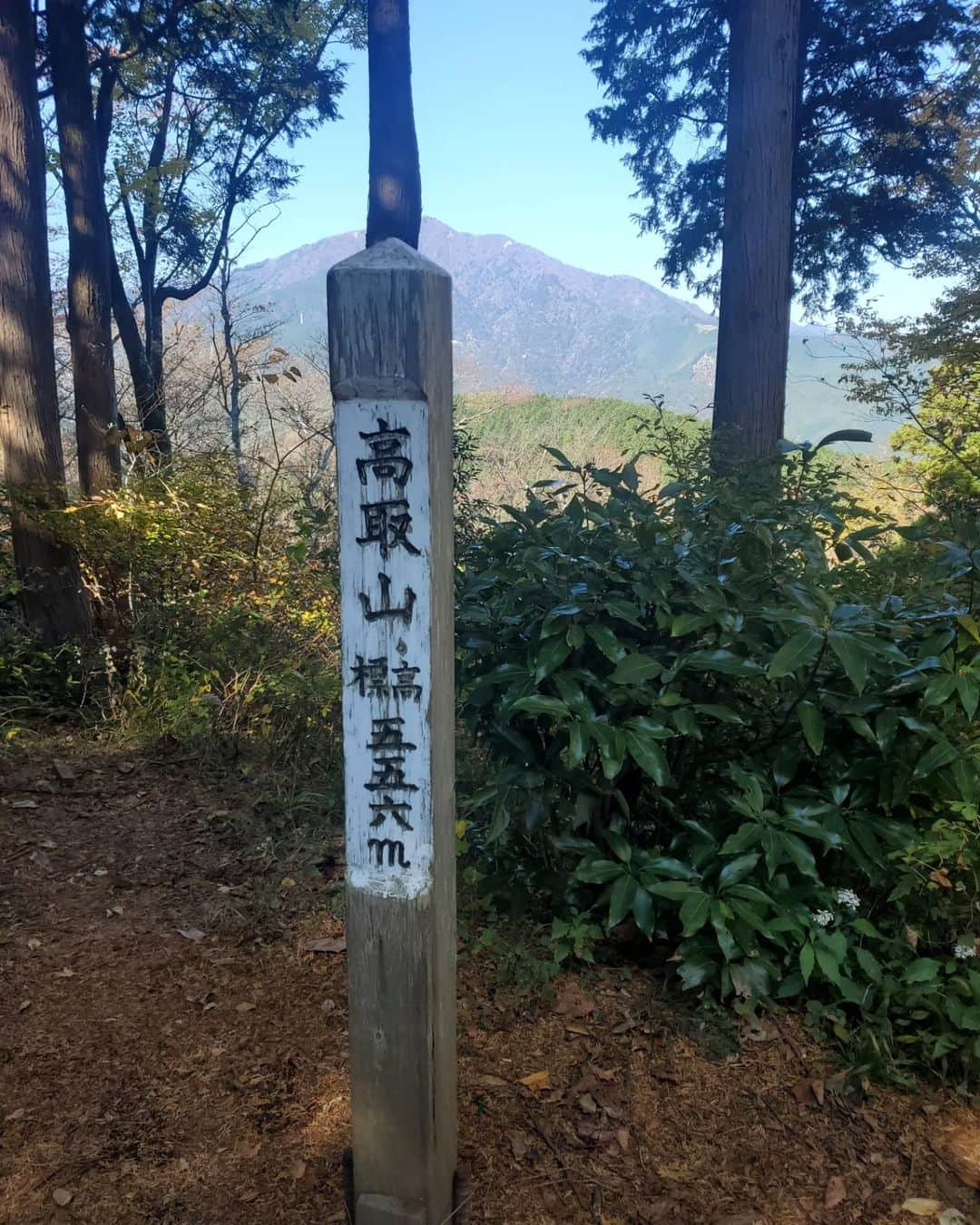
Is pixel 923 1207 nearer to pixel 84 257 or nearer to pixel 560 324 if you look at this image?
pixel 84 257

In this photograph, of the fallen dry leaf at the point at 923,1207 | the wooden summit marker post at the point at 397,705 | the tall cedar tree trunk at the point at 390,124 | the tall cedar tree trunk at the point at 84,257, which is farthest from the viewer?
the tall cedar tree trunk at the point at 390,124

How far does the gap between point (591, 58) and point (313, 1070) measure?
9.20m

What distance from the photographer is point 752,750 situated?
7.56 ft

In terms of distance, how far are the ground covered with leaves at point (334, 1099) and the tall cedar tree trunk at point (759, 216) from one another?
3.88 meters

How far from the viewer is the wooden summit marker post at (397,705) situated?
142 centimetres

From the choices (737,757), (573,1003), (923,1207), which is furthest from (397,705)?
(923,1207)

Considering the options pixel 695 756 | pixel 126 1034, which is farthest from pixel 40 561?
pixel 695 756

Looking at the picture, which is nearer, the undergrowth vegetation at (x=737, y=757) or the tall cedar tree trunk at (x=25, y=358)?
the undergrowth vegetation at (x=737, y=757)

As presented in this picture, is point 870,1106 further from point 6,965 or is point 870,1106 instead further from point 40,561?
point 40,561

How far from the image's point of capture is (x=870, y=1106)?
202 cm

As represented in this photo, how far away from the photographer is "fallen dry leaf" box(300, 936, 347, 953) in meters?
2.75

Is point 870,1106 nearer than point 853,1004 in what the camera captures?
Yes

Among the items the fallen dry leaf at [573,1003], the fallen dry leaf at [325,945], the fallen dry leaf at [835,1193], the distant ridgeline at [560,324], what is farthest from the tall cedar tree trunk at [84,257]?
the distant ridgeline at [560,324]

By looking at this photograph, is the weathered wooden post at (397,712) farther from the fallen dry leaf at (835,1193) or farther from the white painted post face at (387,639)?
the fallen dry leaf at (835,1193)
